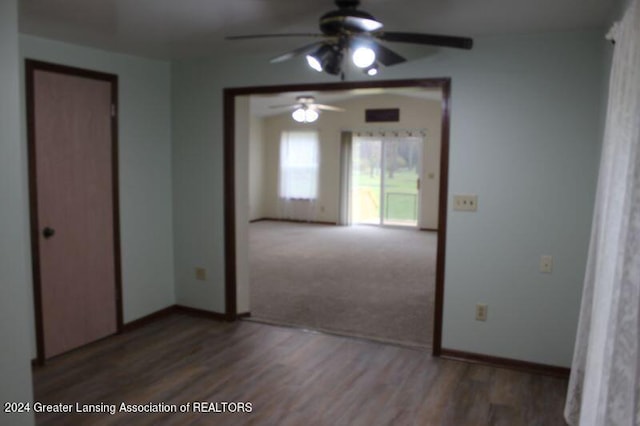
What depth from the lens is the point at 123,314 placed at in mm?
4035

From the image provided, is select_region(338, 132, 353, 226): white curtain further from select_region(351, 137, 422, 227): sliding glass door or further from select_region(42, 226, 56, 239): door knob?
select_region(42, 226, 56, 239): door knob

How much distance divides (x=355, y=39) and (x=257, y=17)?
29.9 inches

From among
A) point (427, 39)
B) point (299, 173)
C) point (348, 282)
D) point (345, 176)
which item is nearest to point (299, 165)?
point (299, 173)

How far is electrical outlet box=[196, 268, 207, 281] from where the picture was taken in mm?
4406

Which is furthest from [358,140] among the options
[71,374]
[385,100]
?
[71,374]

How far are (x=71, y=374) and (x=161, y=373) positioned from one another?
1.99ft

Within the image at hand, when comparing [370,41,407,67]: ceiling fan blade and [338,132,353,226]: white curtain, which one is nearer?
[370,41,407,67]: ceiling fan blade

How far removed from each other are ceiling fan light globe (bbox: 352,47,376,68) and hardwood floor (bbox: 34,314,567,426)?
198cm

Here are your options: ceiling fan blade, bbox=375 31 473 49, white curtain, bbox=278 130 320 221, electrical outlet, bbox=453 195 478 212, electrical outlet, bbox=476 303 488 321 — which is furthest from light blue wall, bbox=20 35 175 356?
white curtain, bbox=278 130 320 221

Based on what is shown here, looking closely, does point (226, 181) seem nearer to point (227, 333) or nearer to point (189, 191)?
point (189, 191)

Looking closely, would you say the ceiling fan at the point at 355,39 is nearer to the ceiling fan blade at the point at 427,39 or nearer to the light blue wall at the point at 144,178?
the ceiling fan blade at the point at 427,39

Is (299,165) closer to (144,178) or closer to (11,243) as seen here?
(144,178)

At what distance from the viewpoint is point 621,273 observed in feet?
4.97

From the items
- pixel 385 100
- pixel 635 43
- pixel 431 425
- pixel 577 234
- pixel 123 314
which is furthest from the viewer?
pixel 385 100
